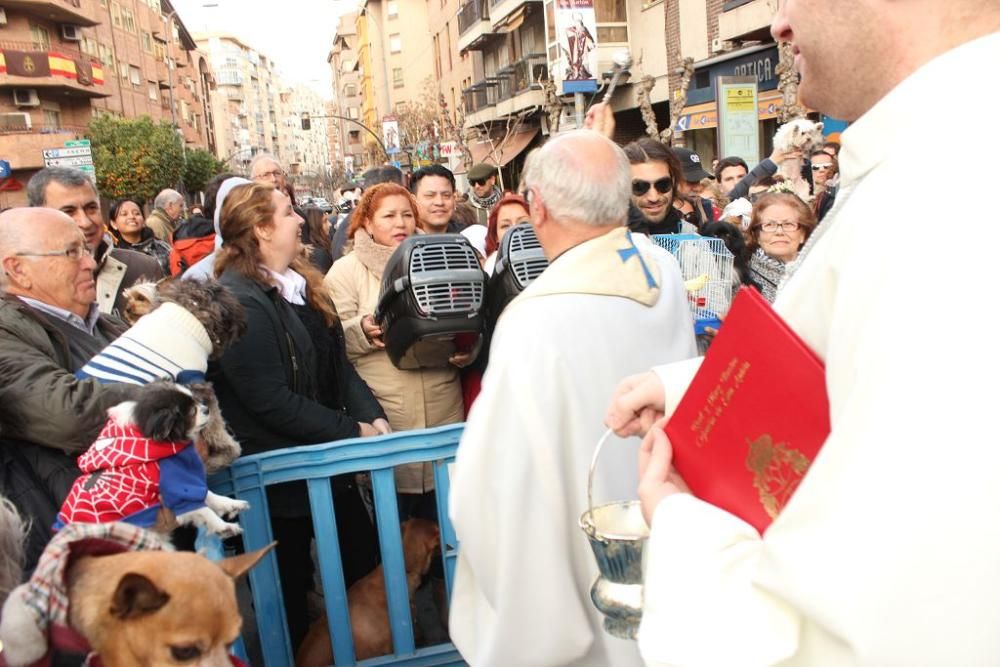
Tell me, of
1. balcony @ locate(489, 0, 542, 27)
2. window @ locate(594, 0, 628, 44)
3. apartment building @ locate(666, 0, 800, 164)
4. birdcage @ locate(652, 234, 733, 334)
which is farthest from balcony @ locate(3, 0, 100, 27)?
birdcage @ locate(652, 234, 733, 334)

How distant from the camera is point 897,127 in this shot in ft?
3.25

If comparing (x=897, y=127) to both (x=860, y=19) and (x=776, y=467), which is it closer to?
(x=860, y=19)

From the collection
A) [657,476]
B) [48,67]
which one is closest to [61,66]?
[48,67]

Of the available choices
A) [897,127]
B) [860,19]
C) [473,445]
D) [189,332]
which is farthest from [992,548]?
[189,332]

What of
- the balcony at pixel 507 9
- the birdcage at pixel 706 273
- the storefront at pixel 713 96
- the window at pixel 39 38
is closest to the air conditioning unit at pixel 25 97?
the window at pixel 39 38

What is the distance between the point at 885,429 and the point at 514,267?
2385mm

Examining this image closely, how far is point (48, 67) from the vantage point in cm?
3947

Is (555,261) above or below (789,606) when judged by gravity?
above

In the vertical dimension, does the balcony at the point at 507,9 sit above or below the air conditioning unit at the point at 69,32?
below

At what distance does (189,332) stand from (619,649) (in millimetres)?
1712

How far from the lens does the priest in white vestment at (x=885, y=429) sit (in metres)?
0.79

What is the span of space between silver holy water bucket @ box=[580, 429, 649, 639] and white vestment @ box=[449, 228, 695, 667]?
22.4 inches

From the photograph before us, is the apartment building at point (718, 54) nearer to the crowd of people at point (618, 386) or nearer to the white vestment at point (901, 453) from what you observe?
the crowd of people at point (618, 386)

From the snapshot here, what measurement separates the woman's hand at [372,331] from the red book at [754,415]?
2628 mm
